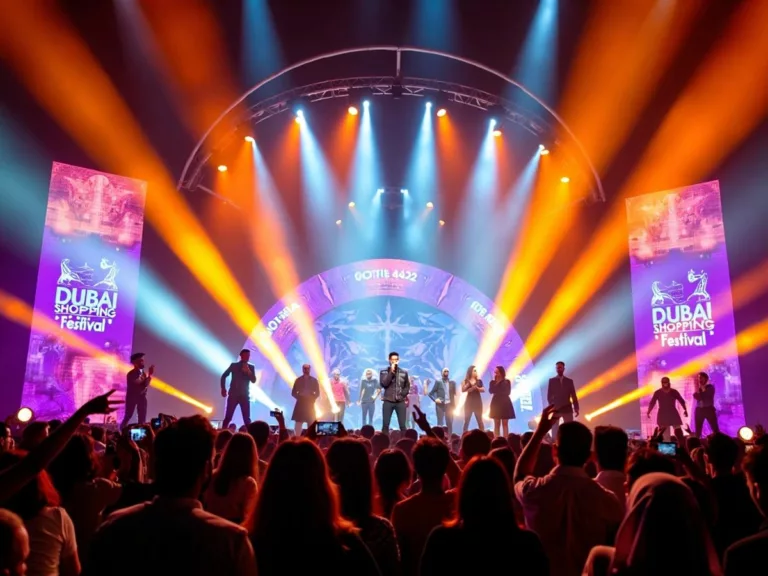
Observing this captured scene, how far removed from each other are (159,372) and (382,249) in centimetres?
680

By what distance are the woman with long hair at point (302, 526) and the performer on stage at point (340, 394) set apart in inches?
541

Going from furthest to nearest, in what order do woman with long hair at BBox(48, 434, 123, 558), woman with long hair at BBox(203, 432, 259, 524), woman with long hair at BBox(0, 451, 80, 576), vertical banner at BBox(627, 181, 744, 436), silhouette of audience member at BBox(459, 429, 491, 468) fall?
vertical banner at BBox(627, 181, 744, 436), silhouette of audience member at BBox(459, 429, 491, 468), woman with long hair at BBox(203, 432, 259, 524), woman with long hair at BBox(48, 434, 123, 558), woman with long hair at BBox(0, 451, 80, 576)

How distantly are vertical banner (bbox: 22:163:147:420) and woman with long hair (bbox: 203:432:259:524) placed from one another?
10.8 metres

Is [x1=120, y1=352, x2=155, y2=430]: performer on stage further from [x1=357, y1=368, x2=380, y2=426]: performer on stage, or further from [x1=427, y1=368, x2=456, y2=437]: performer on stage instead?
[x1=427, y1=368, x2=456, y2=437]: performer on stage

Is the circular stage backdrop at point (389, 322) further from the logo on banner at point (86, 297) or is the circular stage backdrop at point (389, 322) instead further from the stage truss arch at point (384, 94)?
the logo on banner at point (86, 297)

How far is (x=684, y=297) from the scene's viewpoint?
14156 millimetres

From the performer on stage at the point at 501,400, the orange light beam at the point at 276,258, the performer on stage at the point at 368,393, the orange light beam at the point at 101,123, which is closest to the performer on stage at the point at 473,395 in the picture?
the performer on stage at the point at 501,400

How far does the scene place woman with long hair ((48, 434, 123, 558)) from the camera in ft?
9.59

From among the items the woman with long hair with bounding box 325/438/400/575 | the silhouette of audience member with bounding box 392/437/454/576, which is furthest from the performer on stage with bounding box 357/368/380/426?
the woman with long hair with bounding box 325/438/400/575

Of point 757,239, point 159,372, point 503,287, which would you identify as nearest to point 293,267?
point 159,372

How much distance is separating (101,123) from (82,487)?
502 inches

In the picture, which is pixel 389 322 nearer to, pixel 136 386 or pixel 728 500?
pixel 136 386

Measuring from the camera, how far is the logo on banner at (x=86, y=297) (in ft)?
42.3

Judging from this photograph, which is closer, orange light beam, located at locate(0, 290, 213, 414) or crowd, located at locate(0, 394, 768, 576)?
crowd, located at locate(0, 394, 768, 576)
